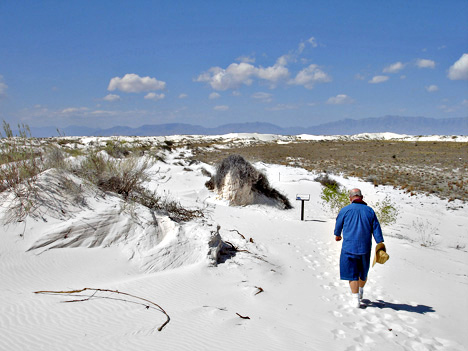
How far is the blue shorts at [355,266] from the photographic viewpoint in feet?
13.3

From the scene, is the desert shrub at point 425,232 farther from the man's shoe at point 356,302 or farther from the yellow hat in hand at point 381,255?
the yellow hat in hand at point 381,255

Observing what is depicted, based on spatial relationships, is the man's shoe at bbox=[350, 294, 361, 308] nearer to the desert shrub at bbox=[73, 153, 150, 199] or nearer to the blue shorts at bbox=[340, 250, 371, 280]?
the blue shorts at bbox=[340, 250, 371, 280]

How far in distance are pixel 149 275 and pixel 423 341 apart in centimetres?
342

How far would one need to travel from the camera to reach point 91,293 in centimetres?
340

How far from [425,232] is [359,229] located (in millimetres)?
7742

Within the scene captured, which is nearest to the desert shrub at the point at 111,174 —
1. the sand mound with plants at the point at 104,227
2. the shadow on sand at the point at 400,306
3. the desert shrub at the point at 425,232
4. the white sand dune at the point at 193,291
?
the sand mound with plants at the point at 104,227

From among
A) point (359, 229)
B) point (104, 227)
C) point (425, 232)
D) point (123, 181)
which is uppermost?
point (123, 181)

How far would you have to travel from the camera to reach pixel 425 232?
10047 millimetres

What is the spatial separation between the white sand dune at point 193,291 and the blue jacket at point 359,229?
0.86 meters

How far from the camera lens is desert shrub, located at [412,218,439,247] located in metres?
9.06

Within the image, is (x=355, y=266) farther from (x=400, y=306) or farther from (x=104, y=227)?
(x=104, y=227)

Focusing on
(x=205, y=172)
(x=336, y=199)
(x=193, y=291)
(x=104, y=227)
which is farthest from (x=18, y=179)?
(x=205, y=172)

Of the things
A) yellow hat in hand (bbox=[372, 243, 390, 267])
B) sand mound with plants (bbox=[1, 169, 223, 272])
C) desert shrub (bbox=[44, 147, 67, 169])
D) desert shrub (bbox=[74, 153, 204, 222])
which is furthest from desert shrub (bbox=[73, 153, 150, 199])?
yellow hat in hand (bbox=[372, 243, 390, 267])

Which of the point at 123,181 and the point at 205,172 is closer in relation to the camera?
the point at 123,181
